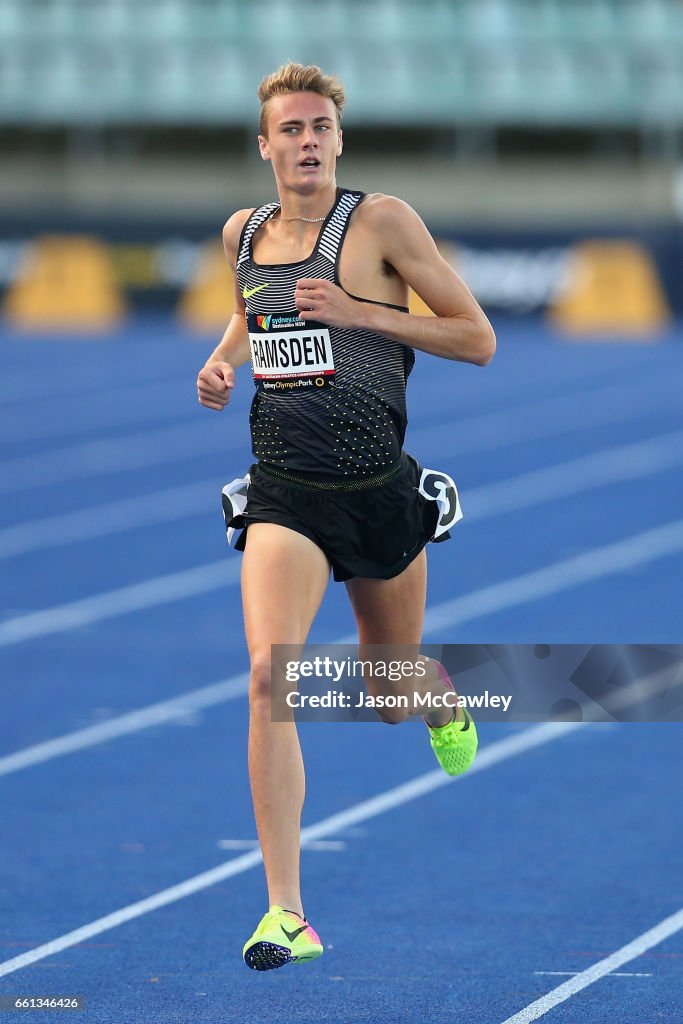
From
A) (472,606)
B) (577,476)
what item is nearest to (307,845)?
(472,606)

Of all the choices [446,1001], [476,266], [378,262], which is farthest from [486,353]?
[476,266]

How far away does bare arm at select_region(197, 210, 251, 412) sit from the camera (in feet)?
15.6

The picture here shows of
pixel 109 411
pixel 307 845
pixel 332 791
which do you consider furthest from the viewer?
pixel 109 411

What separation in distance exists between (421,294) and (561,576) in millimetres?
6621

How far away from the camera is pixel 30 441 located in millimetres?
16391

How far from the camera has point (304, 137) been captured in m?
4.59

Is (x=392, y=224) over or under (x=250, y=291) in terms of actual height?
over

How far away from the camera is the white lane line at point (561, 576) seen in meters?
10.1

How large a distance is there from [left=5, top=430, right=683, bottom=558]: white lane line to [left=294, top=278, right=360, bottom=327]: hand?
294 inches

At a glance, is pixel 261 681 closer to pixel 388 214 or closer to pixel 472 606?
pixel 388 214

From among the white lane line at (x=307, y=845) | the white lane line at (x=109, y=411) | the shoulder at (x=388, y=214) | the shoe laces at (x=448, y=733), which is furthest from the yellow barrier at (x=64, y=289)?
the shoulder at (x=388, y=214)

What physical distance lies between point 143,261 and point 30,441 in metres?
9.29

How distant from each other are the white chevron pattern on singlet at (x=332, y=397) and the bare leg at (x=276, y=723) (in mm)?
248

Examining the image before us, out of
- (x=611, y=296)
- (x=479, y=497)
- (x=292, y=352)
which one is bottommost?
(x=292, y=352)
